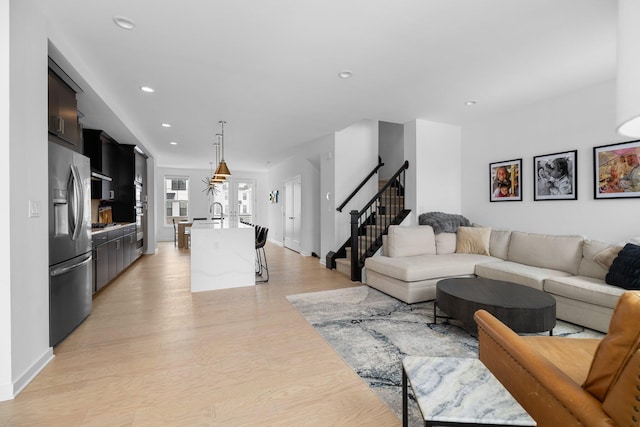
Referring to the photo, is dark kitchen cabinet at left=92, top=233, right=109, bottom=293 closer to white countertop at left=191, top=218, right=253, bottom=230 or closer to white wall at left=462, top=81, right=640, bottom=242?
white countertop at left=191, top=218, right=253, bottom=230

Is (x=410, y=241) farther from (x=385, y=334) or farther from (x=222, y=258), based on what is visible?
(x=222, y=258)

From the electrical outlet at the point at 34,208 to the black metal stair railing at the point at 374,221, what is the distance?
12.2 ft

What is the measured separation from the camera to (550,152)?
4109mm

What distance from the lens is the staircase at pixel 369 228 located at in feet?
16.0

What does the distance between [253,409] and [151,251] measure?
281 inches

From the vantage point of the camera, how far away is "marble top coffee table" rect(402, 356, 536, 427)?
41.3 inches

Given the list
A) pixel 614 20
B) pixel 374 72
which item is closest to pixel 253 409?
pixel 374 72

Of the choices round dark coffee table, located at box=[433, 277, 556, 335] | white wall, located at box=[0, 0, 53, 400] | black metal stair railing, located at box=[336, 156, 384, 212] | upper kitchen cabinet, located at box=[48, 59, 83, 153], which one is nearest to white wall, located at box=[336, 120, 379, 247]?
black metal stair railing, located at box=[336, 156, 384, 212]

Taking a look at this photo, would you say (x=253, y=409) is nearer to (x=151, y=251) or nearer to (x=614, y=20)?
(x=614, y=20)

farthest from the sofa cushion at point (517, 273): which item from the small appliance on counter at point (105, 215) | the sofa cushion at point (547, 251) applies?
the small appliance on counter at point (105, 215)

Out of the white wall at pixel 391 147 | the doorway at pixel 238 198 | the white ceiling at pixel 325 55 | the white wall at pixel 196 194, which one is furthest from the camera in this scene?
the doorway at pixel 238 198

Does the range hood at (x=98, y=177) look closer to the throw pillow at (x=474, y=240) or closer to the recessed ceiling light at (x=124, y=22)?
the recessed ceiling light at (x=124, y=22)

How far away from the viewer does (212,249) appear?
4.39 m

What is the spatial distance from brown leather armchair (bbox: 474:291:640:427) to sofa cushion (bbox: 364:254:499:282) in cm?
208
